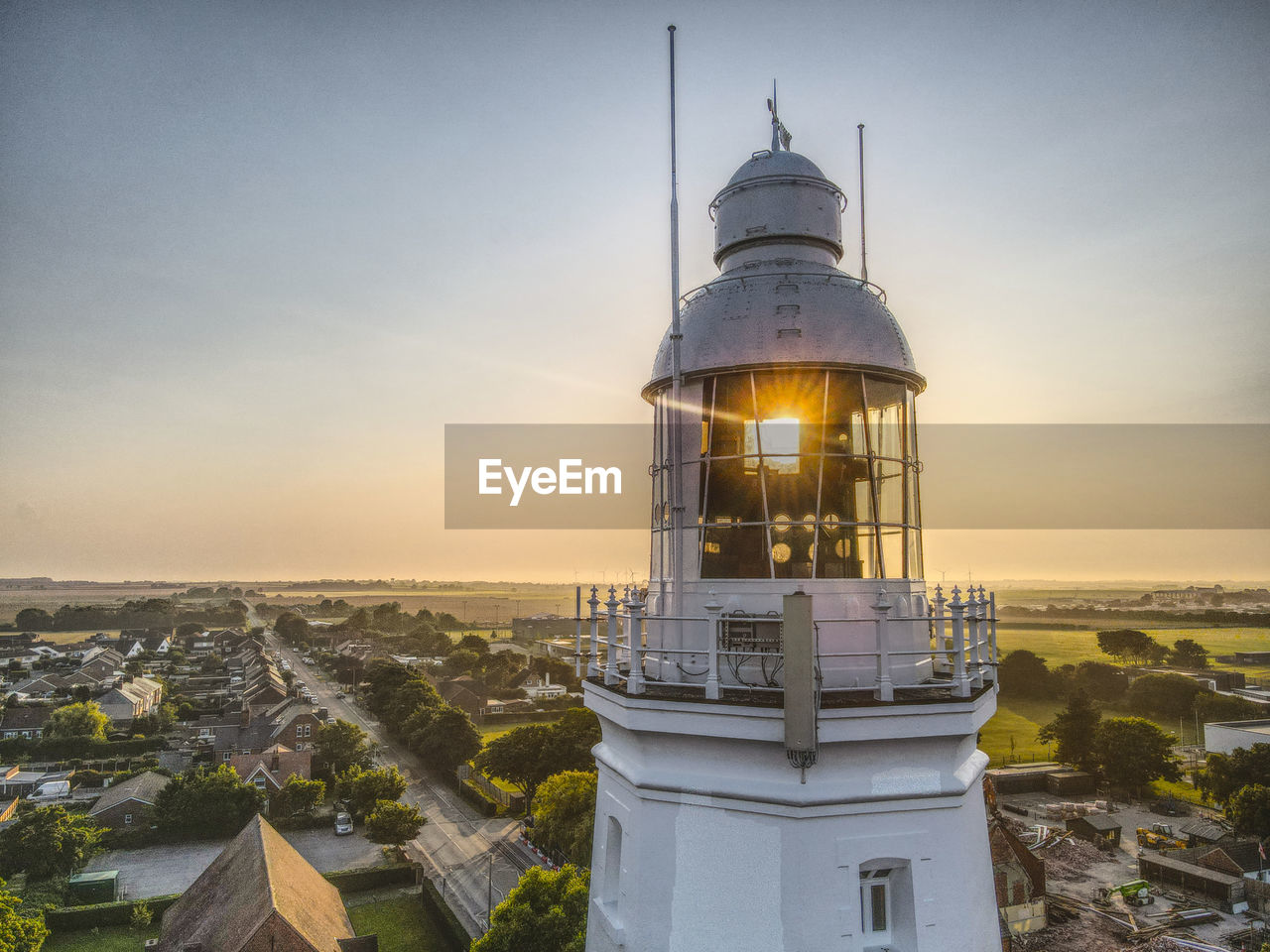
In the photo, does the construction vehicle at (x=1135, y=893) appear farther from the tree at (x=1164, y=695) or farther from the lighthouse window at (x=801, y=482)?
the tree at (x=1164, y=695)

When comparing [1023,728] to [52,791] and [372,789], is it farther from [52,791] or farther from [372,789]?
[52,791]

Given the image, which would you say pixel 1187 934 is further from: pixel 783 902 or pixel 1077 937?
pixel 783 902

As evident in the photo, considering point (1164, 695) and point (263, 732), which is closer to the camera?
point (263, 732)

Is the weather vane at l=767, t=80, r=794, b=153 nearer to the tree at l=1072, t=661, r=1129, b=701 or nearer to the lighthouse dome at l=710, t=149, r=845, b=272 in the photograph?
the lighthouse dome at l=710, t=149, r=845, b=272

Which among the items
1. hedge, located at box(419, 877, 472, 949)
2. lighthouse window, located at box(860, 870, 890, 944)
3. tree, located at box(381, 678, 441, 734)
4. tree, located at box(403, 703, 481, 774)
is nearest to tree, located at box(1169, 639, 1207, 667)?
tree, located at box(403, 703, 481, 774)

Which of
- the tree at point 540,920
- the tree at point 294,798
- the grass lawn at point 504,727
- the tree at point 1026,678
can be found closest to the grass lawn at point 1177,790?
the tree at point 1026,678

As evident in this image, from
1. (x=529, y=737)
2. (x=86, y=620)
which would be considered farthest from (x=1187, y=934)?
(x=86, y=620)

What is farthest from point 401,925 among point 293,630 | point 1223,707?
point 293,630
